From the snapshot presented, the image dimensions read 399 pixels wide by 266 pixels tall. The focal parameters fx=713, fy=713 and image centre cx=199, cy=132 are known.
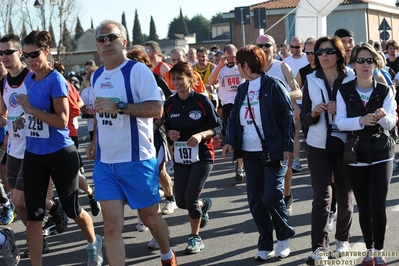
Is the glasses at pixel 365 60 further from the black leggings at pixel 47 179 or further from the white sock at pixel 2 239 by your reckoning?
the white sock at pixel 2 239

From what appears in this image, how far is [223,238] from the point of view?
7.35 m

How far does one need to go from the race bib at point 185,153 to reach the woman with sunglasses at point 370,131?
1708 millimetres

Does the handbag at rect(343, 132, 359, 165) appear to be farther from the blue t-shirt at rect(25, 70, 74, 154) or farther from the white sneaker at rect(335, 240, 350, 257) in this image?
the blue t-shirt at rect(25, 70, 74, 154)

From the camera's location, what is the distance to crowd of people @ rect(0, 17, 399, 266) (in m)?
5.44

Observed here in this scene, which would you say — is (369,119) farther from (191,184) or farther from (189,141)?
(191,184)

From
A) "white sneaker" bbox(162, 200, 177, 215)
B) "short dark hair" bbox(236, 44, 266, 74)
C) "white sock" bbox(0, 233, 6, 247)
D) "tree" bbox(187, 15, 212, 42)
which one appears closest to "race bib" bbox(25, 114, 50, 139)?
"white sock" bbox(0, 233, 6, 247)

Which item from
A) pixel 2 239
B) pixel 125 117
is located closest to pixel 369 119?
pixel 125 117

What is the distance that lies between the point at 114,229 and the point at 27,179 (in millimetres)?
1106

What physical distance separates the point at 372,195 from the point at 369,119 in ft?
2.06

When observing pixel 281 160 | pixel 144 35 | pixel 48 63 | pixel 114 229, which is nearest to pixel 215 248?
pixel 281 160

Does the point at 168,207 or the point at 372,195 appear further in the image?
the point at 168,207

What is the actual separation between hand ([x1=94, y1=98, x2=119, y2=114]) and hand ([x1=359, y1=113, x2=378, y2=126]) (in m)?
1.90

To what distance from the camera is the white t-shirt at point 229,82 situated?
A: 12.2m

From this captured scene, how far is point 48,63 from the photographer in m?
6.29
